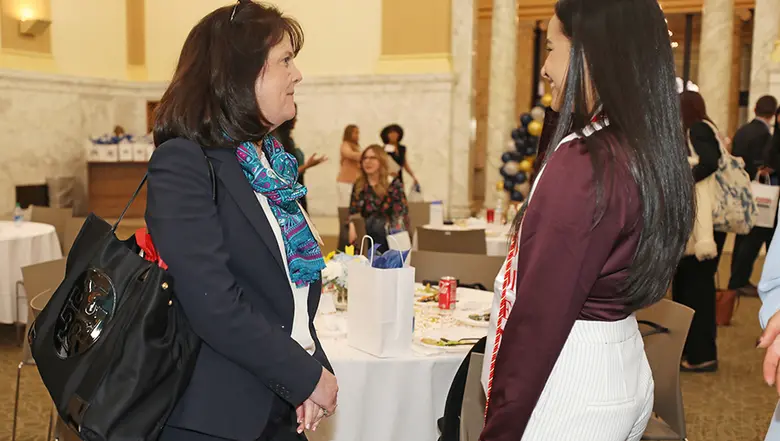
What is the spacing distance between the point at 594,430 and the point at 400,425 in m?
1.17

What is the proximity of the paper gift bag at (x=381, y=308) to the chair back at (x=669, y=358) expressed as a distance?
3.39 ft

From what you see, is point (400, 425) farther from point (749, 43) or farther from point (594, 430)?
point (749, 43)

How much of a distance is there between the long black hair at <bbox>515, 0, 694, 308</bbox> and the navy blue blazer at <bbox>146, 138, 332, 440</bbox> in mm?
657

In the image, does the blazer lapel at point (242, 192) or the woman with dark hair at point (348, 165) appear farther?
the woman with dark hair at point (348, 165)

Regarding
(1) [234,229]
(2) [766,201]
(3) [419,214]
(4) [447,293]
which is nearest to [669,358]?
(4) [447,293]

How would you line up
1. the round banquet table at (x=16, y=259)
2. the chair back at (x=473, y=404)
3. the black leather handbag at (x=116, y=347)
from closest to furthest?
the black leather handbag at (x=116, y=347), the chair back at (x=473, y=404), the round banquet table at (x=16, y=259)

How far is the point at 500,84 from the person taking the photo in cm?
1166

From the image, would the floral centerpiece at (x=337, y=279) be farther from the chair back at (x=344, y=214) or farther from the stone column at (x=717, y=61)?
the stone column at (x=717, y=61)

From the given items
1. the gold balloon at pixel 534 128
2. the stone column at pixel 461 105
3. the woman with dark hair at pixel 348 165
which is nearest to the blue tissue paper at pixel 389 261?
the gold balloon at pixel 534 128

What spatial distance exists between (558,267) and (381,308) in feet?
3.56

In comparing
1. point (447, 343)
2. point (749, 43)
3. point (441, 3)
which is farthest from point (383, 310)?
point (749, 43)

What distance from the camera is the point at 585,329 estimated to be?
5.08ft

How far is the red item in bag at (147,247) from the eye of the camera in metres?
1.58

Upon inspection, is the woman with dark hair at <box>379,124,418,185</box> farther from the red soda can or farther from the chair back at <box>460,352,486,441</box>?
the chair back at <box>460,352,486,441</box>
